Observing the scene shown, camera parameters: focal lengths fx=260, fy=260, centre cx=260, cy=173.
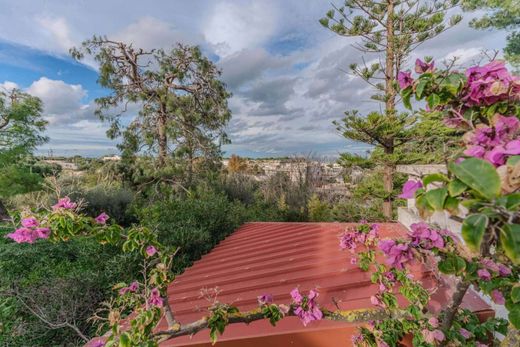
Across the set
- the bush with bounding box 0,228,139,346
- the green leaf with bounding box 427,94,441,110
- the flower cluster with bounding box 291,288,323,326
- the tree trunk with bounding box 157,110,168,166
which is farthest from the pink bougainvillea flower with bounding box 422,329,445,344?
the tree trunk with bounding box 157,110,168,166

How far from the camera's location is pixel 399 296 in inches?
74.3

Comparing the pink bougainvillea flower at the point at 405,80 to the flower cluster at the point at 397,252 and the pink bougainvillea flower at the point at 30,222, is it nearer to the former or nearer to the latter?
the flower cluster at the point at 397,252

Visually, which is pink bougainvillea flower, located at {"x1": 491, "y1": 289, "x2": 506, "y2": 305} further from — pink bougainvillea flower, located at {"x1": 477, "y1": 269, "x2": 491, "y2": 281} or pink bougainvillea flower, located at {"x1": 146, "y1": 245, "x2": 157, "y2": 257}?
pink bougainvillea flower, located at {"x1": 146, "y1": 245, "x2": 157, "y2": 257}

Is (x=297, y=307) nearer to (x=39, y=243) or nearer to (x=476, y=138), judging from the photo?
(x=476, y=138)

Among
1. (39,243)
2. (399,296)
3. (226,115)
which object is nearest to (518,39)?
(226,115)

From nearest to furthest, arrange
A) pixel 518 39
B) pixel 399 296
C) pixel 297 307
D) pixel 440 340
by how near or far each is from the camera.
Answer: pixel 440 340, pixel 297 307, pixel 399 296, pixel 518 39

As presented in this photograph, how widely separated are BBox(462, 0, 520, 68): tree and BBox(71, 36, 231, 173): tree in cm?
949

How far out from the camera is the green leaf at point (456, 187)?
601mm

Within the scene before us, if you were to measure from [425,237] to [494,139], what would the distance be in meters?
0.66

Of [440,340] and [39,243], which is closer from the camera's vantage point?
[440,340]

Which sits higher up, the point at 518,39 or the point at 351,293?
the point at 518,39

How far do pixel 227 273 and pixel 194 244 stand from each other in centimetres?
159

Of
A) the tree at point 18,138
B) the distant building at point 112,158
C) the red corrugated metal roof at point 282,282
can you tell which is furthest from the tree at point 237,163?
the red corrugated metal roof at point 282,282

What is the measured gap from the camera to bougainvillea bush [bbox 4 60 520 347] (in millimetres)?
596
